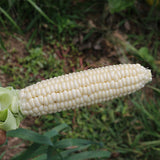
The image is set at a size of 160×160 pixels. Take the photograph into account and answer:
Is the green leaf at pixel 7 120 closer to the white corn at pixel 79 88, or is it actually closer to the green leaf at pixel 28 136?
the white corn at pixel 79 88

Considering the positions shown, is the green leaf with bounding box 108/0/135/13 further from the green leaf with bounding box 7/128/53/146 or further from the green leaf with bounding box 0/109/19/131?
the green leaf with bounding box 0/109/19/131

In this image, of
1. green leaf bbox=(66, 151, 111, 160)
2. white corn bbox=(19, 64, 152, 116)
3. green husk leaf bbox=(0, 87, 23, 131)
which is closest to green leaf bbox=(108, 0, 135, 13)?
white corn bbox=(19, 64, 152, 116)

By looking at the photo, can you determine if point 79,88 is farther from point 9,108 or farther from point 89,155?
point 89,155

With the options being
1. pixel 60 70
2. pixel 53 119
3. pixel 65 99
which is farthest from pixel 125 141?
pixel 65 99

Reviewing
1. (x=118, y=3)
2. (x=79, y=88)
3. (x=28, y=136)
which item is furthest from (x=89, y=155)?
(x=118, y=3)

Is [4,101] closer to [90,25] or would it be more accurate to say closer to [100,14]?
[90,25]

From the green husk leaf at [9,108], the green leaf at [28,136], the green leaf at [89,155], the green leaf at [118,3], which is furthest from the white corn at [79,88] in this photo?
the green leaf at [118,3]
